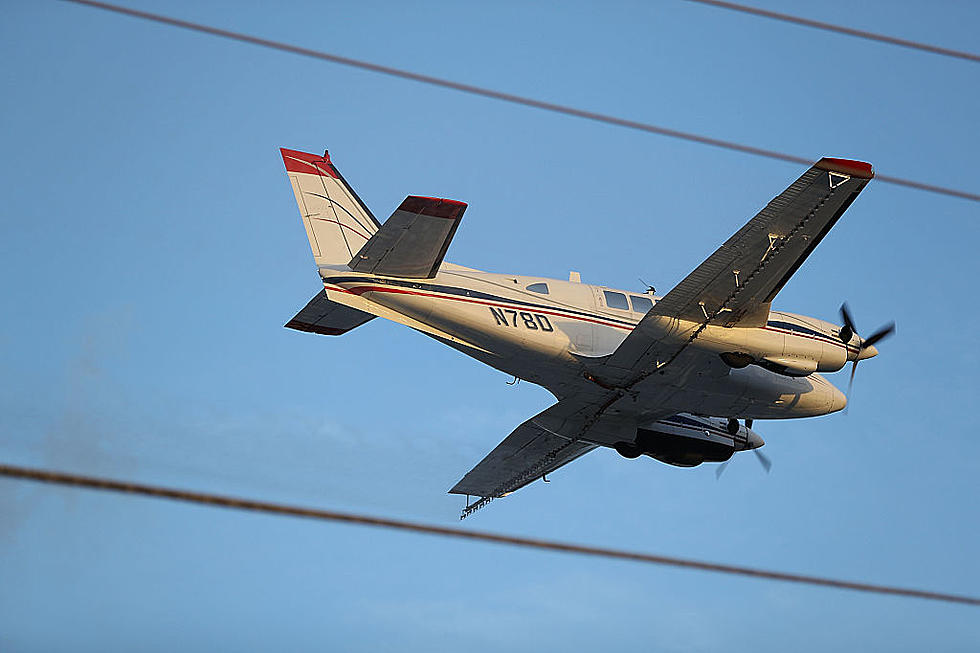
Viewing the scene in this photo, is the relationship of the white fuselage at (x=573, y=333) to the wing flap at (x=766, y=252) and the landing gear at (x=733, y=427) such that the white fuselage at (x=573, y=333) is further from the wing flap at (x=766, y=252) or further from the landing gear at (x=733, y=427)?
the landing gear at (x=733, y=427)

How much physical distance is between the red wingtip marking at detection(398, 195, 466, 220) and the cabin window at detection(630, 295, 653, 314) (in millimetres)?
7301

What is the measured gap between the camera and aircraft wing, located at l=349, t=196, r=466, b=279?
2439 centimetres

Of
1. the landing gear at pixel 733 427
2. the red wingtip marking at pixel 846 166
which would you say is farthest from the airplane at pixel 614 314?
the landing gear at pixel 733 427

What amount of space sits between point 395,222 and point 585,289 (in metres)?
6.65

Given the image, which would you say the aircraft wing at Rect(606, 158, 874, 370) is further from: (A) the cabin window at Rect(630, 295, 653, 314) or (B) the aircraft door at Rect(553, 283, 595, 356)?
(A) the cabin window at Rect(630, 295, 653, 314)

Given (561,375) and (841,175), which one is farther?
(561,375)

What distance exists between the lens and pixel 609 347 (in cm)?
2842

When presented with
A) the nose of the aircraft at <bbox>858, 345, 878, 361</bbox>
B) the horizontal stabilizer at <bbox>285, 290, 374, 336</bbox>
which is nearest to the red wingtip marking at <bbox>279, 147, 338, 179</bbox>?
the horizontal stabilizer at <bbox>285, 290, 374, 336</bbox>

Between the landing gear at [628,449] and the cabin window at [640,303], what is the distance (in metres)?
5.37

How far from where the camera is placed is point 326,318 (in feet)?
92.7

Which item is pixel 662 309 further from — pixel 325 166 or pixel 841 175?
pixel 325 166

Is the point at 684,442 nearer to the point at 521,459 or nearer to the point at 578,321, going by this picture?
the point at 521,459

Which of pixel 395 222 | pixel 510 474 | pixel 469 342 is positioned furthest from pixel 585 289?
pixel 510 474

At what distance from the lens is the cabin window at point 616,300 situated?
1149 inches
